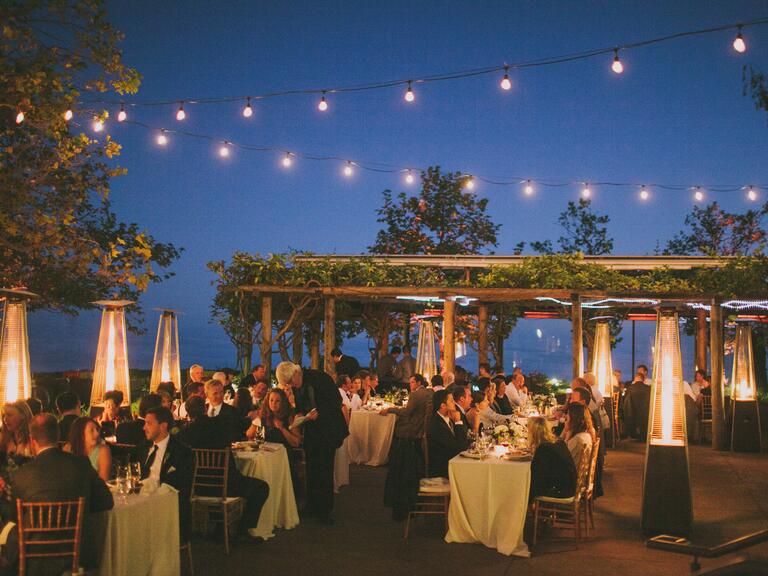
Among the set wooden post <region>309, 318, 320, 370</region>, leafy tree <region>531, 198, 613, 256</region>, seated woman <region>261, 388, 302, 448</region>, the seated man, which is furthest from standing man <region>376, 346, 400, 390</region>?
leafy tree <region>531, 198, 613, 256</region>

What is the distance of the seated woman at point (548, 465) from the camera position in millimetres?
6836

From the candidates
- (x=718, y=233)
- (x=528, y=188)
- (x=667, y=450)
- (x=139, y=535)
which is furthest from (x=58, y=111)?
(x=718, y=233)

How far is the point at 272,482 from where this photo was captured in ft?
23.4

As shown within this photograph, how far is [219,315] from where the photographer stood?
15.1 metres

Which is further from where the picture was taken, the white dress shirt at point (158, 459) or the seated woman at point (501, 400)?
the seated woman at point (501, 400)

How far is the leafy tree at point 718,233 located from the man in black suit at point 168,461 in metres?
20.1

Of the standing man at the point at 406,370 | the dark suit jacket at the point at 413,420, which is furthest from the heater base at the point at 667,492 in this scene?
the standing man at the point at 406,370

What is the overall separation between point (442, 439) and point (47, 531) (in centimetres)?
375

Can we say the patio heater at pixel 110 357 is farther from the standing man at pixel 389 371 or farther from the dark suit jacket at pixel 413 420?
the standing man at pixel 389 371

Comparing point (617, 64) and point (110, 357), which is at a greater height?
point (617, 64)

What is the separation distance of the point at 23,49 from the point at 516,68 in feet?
17.9

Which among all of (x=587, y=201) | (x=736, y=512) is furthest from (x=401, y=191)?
(x=736, y=512)

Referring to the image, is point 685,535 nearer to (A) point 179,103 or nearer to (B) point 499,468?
(B) point 499,468

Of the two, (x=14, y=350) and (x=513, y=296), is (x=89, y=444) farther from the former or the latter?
(x=513, y=296)
